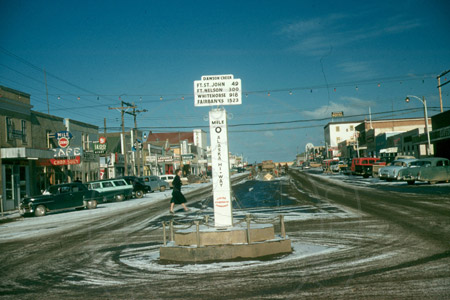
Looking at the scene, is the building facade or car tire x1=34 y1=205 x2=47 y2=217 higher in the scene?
the building facade

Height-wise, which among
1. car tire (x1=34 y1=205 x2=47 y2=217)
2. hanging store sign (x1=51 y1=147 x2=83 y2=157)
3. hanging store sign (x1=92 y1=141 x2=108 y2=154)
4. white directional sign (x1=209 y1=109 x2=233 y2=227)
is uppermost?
hanging store sign (x1=92 y1=141 x2=108 y2=154)

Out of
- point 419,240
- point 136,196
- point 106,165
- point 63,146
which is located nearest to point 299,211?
point 419,240

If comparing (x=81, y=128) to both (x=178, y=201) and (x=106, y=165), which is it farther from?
(x=178, y=201)

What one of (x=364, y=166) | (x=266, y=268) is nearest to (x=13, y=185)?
(x=266, y=268)

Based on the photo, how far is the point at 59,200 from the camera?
78.1 feet

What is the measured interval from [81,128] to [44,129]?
8.55 m

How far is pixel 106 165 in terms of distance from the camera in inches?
1965

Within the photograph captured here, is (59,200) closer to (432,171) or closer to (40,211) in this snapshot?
(40,211)

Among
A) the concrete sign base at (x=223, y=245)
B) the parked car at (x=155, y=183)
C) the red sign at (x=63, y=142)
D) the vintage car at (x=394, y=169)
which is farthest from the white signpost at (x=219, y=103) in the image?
the parked car at (x=155, y=183)

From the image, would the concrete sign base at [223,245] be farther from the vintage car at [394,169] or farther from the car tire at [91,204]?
the vintage car at [394,169]

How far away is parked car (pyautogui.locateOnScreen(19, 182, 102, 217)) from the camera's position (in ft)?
74.6

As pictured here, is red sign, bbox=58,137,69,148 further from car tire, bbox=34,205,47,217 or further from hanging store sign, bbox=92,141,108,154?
car tire, bbox=34,205,47,217

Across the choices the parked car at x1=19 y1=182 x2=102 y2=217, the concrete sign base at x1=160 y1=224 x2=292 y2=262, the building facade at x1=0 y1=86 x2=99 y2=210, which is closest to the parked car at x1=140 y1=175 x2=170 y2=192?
the building facade at x1=0 y1=86 x2=99 y2=210

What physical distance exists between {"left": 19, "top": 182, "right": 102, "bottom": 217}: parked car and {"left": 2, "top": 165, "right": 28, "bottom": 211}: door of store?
4.11 m
